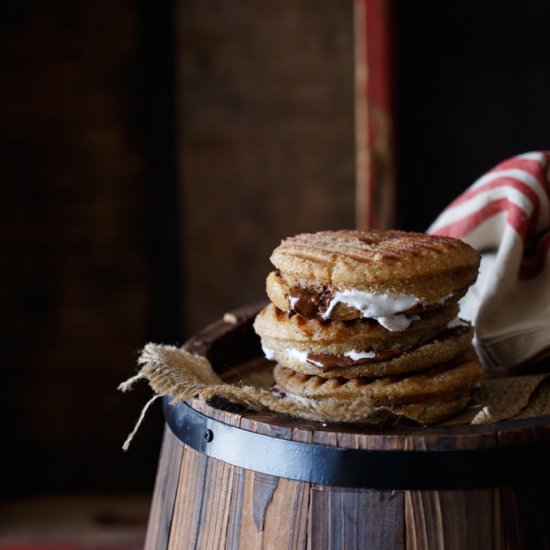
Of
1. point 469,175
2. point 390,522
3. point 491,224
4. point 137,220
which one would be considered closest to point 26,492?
point 137,220

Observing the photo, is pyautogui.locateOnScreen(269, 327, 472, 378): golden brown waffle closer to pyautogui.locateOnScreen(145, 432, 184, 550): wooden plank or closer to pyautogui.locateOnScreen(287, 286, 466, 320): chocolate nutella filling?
pyautogui.locateOnScreen(287, 286, 466, 320): chocolate nutella filling

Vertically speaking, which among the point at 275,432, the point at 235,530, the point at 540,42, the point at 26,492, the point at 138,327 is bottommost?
the point at 26,492

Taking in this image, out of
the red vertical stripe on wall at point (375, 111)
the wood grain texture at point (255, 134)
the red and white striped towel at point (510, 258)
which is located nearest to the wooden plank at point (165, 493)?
the red and white striped towel at point (510, 258)

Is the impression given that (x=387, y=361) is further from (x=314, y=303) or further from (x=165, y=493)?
(x=165, y=493)

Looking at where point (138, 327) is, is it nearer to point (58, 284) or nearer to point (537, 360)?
point (58, 284)

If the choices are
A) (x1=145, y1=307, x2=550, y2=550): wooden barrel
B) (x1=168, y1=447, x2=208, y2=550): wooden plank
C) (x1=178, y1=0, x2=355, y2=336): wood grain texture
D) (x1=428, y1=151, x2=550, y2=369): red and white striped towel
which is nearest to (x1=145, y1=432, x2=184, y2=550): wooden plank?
(x1=168, y1=447, x2=208, y2=550): wooden plank

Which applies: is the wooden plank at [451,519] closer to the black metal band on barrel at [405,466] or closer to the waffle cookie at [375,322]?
the black metal band on barrel at [405,466]
